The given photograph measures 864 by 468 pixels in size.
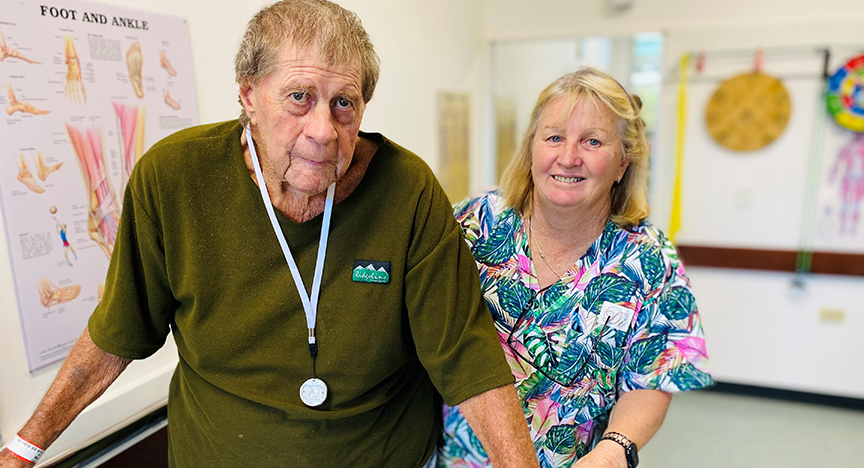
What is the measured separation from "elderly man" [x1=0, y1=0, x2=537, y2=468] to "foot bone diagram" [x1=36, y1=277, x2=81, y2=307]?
0.42 meters

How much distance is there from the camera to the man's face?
849 mm

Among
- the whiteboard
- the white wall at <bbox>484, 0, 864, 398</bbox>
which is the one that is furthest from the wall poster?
the whiteboard

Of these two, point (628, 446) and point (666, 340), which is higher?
point (666, 340)

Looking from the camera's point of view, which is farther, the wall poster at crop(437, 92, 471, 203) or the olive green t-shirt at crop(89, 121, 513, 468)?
the wall poster at crop(437, 92, 471, 203)

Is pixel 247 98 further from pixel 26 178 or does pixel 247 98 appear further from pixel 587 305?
pixel 587 305

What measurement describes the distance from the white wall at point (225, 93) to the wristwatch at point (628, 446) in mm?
1192

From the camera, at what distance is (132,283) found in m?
0.98

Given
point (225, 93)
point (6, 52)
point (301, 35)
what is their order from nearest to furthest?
point (301, 35), point (6, 52), point (225, 93)

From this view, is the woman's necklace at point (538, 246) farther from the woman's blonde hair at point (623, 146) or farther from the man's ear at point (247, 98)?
the man's ear at point (247, 98)

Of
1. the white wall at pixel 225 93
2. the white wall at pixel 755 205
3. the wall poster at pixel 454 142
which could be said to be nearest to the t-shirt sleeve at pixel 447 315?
the white wall at pixel 225 93

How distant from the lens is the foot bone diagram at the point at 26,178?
4.03ft

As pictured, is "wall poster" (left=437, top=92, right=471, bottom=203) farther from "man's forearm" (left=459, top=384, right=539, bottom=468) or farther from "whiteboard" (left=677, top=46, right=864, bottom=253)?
"man's forearm" (left=459, top=384, right=539, bottom=468)

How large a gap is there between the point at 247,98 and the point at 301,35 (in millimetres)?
173

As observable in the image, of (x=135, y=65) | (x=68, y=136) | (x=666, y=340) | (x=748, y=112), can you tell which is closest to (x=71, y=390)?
(x=68, y=136)
